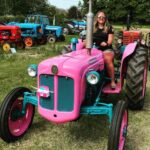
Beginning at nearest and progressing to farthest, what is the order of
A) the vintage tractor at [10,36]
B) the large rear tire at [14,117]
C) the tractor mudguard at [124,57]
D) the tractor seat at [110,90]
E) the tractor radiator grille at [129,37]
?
1. the large rear tire at [14,117]
2. the tractor seat at [110,90]
3. the tractor mudguard at [124,57]
4. the tractor radiator grille at [129,37]
5. the vintage tractor at [10,36]

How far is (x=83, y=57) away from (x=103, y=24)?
108 centimetres

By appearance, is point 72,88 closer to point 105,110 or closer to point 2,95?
point 105,110

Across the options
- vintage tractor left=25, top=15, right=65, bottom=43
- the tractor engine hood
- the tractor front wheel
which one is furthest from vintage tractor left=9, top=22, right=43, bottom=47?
the tractor front wheel

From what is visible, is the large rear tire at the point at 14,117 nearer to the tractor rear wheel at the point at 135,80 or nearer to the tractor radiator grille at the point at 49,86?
the tractor radiator grille at the point at 49,86

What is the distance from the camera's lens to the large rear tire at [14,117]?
4.43 m

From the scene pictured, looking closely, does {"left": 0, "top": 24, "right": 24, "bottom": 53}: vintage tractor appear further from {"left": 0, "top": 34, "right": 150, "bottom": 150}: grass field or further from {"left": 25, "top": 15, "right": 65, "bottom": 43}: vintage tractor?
{"left": 0, "top": 34, "right": 150, "bottom": 150}: grass field

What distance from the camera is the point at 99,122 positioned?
537 cm

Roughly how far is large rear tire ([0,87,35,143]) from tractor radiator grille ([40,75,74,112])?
57 centimetres

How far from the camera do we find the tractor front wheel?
381cm

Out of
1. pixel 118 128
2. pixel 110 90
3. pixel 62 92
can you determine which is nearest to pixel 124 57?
pixel 110 90

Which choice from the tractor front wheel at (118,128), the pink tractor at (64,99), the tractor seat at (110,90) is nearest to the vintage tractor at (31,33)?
the tractor seat at (110,90)

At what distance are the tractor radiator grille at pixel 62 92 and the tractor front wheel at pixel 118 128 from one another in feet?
1.80

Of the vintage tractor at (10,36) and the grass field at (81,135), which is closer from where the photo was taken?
the grass field at (81,135)

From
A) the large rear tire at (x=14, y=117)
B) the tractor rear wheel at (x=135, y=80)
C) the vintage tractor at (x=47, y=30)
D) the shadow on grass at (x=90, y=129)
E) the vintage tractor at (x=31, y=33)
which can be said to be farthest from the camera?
the vintage tractor at (x=47, y=30)
